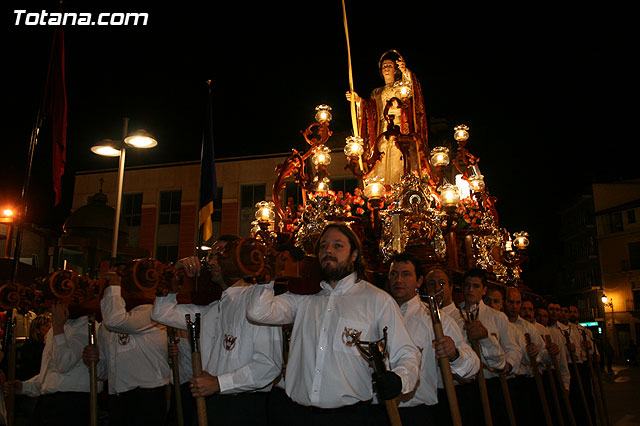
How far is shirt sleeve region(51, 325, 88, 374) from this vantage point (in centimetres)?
540

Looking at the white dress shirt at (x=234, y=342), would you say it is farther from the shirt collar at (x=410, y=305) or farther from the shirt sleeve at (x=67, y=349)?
the shirt sleeve at (x=67, y=349)

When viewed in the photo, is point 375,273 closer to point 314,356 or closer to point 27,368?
point 314,356

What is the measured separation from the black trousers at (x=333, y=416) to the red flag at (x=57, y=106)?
7.94m

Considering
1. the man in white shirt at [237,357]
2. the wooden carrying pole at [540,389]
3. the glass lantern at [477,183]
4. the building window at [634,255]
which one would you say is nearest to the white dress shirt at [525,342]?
the wooden carrying pole at [540,389]

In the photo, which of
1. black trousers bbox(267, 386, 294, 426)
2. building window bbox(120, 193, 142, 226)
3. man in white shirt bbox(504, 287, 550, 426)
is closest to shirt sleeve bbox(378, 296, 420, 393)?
black trousers bbox(267, 386, 294, 426)

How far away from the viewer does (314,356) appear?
3248 mm

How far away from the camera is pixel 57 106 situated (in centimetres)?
966

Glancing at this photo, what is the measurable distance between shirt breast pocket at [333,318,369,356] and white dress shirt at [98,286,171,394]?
293cm

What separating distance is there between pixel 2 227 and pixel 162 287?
22015mm

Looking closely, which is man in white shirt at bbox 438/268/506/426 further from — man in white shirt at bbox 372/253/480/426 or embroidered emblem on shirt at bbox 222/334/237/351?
embroidered emblem on shirt at bbox 222/334/237/351

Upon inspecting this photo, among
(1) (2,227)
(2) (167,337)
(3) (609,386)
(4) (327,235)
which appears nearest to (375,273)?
(2) (167,337)

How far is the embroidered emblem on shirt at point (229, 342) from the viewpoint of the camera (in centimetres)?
389

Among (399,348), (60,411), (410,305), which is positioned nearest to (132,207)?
(60,411)

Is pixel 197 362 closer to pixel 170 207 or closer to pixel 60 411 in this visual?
pixel 60 411
